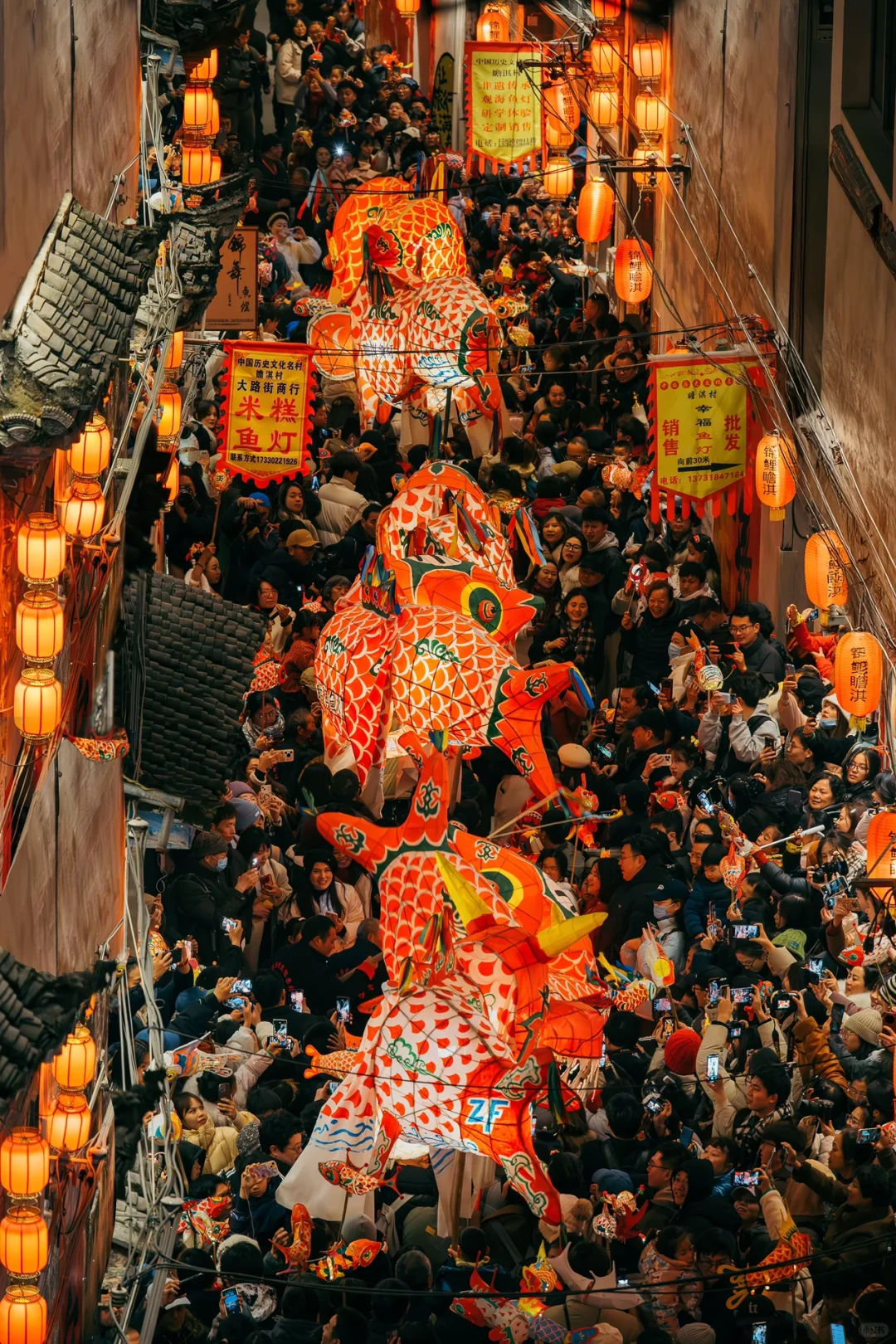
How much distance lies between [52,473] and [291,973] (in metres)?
4.64

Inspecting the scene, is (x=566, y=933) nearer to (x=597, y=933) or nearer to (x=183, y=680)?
(x=183, y=680)

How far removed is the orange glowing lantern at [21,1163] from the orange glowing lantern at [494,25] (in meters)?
22.6

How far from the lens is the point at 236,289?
2072 cm

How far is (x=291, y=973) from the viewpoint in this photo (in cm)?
1510

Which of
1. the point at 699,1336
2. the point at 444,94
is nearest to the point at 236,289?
the point at 699,1336


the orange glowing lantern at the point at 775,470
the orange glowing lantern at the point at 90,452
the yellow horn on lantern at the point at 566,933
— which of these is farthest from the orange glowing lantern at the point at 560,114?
the yellow horn on lantern at the point at 566,933

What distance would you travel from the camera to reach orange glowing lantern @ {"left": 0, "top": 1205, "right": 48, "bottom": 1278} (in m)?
10.3

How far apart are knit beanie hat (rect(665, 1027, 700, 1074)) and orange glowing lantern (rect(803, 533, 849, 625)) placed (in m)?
4.36

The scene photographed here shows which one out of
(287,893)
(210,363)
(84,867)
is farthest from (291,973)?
(210,363)

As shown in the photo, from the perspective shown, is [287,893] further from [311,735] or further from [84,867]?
[84,867]

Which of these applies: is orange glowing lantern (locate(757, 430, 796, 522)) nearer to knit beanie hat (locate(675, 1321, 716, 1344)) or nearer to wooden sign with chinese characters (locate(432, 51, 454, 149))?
knit beanie hat (locate(675, 1321, 716, 1344))

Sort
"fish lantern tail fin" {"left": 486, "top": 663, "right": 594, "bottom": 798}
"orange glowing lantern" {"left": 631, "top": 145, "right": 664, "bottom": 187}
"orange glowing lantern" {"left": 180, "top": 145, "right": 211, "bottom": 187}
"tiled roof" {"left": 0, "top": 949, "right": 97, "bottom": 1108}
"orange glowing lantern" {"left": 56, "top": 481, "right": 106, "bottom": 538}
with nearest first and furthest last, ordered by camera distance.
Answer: "tiled roof" {"left": 0, "top": 949, "right": 97, "bottom": 1108} < "orange glowing lantern" {"left": 56, "top": 481, "right": 106, "bottom": 538} < "fish lantern tail fin" {"left": 486, "top": 663, "right": 594, "bottom": 798} < "orange glowing lantern" {"left": 180, "top": 145, "right": 211, "bottom": 187} < "orange glowing lantern" {"left": 631, "top": 145, "right": 664, "bottom": 187}

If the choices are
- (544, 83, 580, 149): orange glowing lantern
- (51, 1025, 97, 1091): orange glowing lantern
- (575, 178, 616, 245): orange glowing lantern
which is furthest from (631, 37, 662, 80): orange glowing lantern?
(51, 1025, 97, 1091): orange glowing lantern

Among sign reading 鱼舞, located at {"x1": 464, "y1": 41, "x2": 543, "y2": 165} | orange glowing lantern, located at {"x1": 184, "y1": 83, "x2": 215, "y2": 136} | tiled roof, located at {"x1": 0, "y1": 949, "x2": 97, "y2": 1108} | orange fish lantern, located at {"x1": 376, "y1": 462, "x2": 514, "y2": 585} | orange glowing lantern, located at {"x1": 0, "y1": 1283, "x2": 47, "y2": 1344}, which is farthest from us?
sign reading 鱼舞, located at {"x1": 464, "y1": 41, "x2": 543, "y2": 165}
